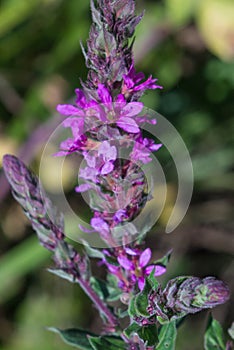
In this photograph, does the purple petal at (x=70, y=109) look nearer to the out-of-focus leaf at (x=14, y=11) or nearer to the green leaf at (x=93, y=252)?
the green leaf at (x=93, y=252)

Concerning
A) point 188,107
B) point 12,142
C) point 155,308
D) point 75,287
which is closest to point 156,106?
point 188,107

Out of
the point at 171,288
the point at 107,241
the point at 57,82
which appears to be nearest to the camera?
the point at 171,288

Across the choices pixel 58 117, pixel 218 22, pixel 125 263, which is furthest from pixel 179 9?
pixel 125 263

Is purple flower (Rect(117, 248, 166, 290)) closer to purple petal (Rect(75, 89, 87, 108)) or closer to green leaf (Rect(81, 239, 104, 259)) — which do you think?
green leaf (Rect(81, 239, 104, 259))

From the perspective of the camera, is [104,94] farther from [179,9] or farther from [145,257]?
[179,9]

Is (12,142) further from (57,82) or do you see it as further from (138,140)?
(138,140)

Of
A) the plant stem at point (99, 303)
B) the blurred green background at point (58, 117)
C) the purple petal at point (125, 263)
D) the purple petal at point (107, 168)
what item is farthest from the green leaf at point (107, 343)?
the blurred green background at point (58, 117)
